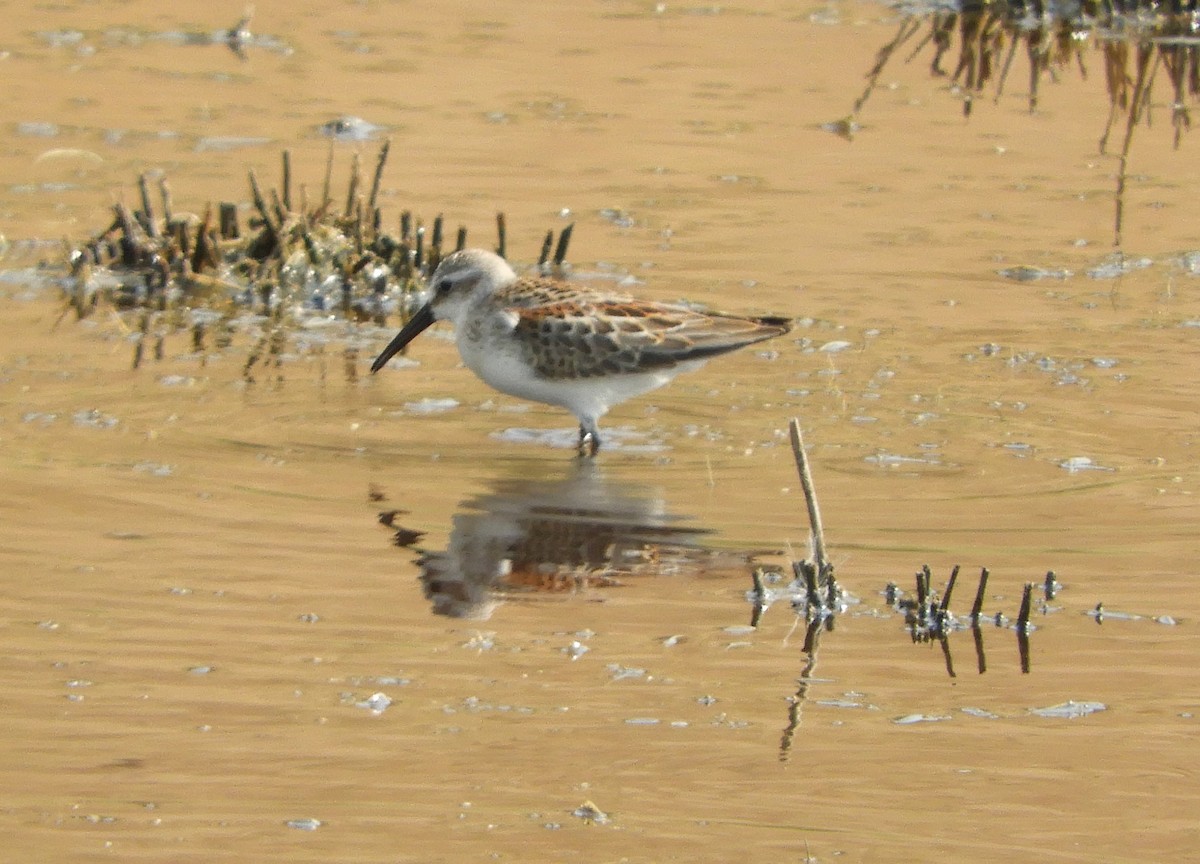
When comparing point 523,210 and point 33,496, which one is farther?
point 523,210

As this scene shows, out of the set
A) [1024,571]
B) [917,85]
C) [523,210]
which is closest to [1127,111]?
[917,85]

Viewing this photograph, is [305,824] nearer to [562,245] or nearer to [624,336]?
[624,336]

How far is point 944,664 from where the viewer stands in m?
6.32

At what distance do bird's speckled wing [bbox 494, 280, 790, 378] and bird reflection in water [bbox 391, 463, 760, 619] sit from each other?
2.35 ft

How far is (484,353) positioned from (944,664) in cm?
328

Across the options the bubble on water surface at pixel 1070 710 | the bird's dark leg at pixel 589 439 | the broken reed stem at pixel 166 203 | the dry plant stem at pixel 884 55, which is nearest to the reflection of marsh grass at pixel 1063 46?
the dry plant stem at pixel 884 55

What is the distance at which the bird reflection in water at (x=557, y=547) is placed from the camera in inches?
275

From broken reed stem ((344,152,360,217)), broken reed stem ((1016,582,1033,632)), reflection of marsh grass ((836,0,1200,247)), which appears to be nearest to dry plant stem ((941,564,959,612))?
broken reed stem ((1016,582,1033,632))

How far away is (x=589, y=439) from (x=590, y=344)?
390 millimetres

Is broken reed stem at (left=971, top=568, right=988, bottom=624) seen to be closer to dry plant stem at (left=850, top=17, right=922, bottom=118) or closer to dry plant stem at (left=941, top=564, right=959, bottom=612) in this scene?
dry plant stem at (left=941, top=564, right=959, bottom=612)

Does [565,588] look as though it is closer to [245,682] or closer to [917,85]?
[245,682]

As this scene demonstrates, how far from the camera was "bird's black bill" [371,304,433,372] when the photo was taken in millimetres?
9547

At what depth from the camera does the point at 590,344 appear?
29.1 feet

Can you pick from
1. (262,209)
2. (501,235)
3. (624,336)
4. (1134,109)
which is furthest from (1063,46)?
(624,336)
